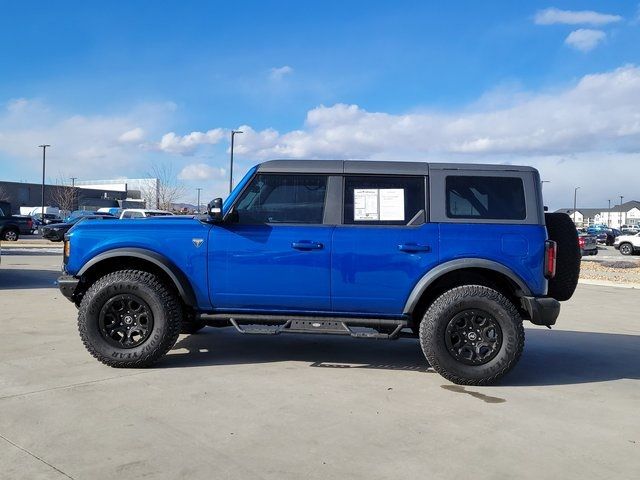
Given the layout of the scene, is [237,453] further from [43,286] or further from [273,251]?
[43,286]

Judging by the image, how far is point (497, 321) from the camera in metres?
5.11

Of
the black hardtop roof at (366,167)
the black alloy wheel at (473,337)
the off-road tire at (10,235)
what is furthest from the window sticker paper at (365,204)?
the off-road tire at (10,235)

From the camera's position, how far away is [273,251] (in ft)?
17.4

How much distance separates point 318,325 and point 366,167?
1.59 metres

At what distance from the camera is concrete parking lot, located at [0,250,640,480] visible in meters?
3.40

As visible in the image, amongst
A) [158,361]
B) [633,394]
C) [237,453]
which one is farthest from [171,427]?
[633,394]

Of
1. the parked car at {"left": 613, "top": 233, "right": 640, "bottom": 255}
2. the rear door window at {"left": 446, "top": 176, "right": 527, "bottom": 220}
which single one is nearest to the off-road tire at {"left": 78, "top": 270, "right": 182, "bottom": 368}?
the rear door window at {"left": 446, "top": 176, "right": 527, "bottom": 220}

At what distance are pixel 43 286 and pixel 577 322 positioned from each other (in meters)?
10.0

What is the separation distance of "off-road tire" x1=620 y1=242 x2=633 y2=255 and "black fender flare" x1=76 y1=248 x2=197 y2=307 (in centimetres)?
3084

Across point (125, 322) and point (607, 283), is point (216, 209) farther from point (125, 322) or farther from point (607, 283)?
point (607, 283)

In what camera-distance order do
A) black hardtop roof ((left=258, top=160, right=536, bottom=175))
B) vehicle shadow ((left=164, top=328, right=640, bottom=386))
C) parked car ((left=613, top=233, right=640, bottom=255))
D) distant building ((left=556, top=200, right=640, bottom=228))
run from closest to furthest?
black hardtop roof ((left=258, top=160, right=536, bottom=175)) < vehicle shadow ((left=164, top=328, right=640, bottom=386)) < parked car ((left=613, top=233, right=640, bottom=255)) < distant building ((left=556, top=200, right=640, bottom=228))

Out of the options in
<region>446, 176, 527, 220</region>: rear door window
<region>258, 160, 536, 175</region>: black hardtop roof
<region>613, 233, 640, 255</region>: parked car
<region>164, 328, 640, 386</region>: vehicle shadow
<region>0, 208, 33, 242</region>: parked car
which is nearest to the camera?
<region>446, 176, 527, 220</region>: rear door window

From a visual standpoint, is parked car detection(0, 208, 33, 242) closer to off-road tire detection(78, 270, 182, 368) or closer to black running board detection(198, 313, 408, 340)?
off-road tire detection(78, 270, 182, 368)

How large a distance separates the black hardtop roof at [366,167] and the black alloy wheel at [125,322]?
5.93 ft
